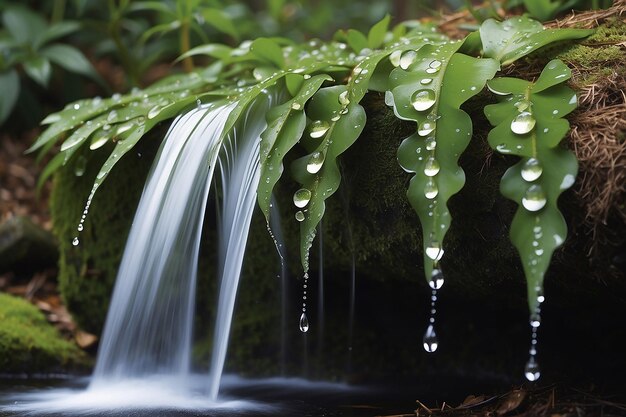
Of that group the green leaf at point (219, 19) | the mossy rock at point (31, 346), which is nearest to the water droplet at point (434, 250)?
the mossy rock at point (31, 346)

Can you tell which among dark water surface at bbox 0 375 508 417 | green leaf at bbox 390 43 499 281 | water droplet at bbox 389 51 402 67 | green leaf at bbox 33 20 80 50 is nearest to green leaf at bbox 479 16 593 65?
green leaf at bbox 390 43 499 281

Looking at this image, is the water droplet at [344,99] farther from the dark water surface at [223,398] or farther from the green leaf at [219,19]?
the green leaf at [219,19]

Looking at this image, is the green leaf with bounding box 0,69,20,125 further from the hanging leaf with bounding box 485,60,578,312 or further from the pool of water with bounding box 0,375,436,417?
the hanging leaf with bounding box 485,60,578,312

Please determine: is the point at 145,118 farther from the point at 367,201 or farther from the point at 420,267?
the point at 420,267

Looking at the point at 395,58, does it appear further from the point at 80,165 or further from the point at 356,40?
the point at 80,165

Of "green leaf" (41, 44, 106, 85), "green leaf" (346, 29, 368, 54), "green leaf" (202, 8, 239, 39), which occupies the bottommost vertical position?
"green leaf" (346, 29, 368, 54)

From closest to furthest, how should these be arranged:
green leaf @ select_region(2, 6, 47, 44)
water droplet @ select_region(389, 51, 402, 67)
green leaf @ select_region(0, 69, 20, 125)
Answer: water droplet @ select_region(389, 51, 402, 67), green leaf @ select_region(0, 69, 20, 125), green leaf @ select_region(2, 6, 47, 44)

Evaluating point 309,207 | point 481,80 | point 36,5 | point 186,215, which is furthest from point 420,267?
point 36,5
